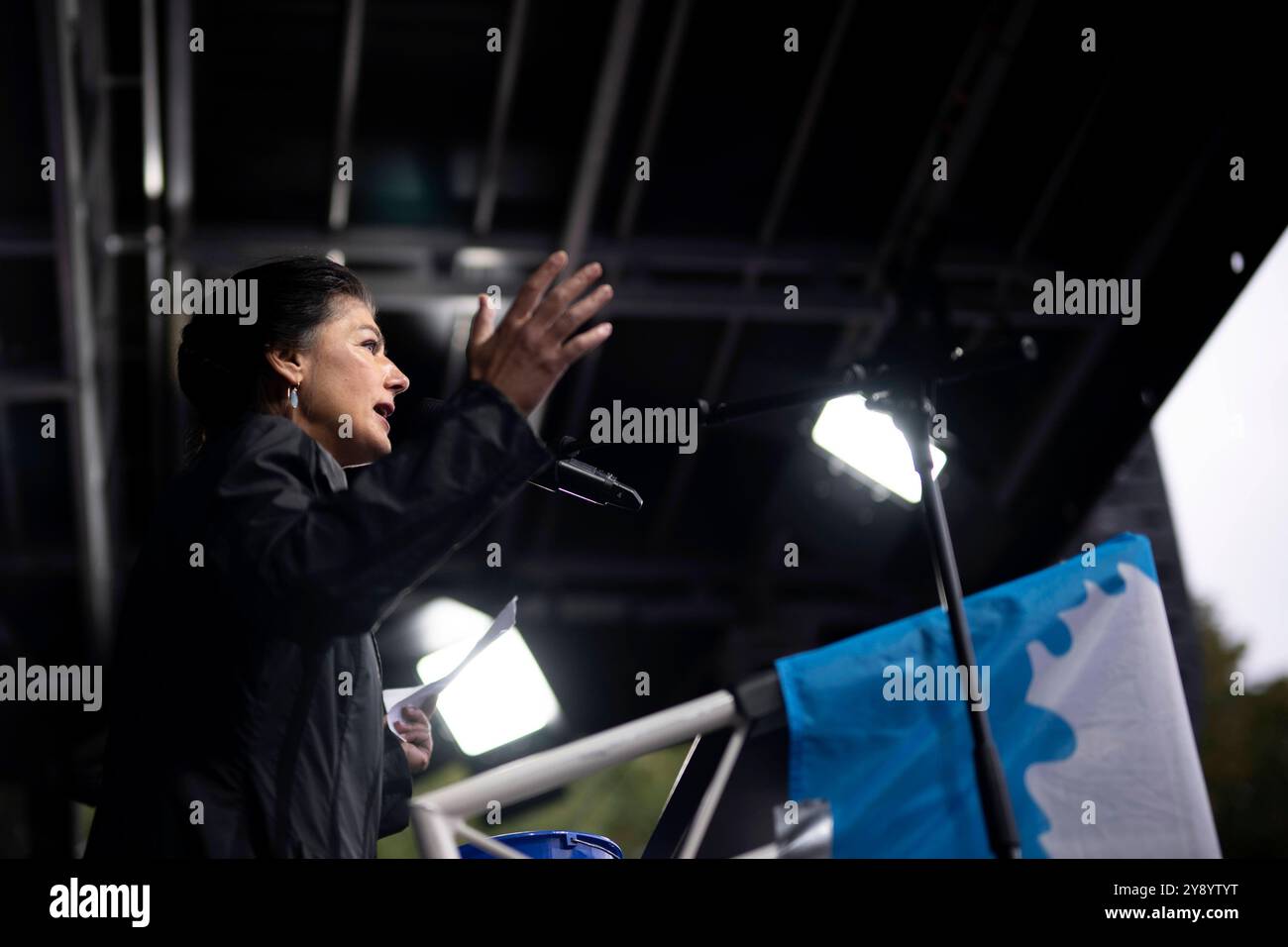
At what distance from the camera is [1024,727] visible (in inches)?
73.6

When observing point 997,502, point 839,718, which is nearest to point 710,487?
point 997,502

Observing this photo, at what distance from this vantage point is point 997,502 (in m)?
6.27

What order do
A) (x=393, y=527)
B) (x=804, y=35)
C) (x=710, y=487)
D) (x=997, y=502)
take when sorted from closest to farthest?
(x=393, y=527)
(x=804, y=35)
(x=997, y=502)
(x=710, y=487)

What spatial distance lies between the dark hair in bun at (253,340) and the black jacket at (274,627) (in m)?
0.22

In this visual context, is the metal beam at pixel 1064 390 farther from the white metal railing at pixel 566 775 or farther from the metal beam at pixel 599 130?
the white metal railing at pixel 566 775

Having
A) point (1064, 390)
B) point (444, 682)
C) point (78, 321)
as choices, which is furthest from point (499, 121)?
point (444, 682)

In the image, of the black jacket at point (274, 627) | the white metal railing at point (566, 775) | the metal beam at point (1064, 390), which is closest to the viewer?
the black jacket at point (274, 627)

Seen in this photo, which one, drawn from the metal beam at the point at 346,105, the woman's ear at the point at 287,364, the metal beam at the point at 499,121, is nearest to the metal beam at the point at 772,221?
the metal beam at the point at 499,121

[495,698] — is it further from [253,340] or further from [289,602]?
[289,602]

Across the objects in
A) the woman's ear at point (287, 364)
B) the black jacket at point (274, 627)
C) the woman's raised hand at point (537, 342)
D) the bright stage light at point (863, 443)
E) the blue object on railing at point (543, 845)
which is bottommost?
the blue object on railing at point (543, 845)

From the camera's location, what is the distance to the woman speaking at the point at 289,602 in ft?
4.48

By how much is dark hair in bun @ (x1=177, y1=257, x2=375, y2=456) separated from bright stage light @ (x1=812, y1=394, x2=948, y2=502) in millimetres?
2372
